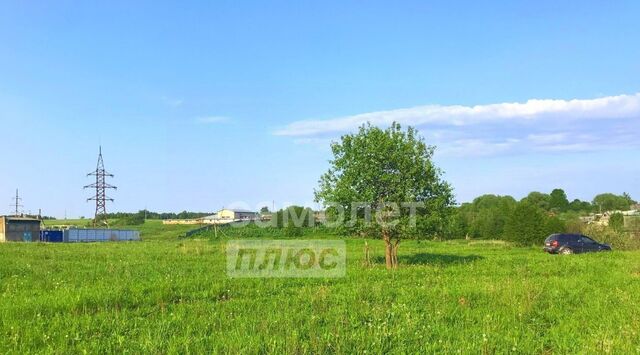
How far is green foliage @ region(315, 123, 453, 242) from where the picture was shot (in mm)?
20391

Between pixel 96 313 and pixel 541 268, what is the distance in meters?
17.5

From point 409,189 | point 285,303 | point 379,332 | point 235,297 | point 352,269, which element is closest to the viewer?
point 379,332

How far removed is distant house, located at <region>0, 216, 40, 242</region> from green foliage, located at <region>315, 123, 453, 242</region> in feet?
194

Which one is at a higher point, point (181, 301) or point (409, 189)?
point (409, 189)

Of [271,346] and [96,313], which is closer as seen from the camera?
[271,346]

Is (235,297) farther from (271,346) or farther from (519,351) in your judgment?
(519,351)

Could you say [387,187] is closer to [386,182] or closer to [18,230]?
[386,182]

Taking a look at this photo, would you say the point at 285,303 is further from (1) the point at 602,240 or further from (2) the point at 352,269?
(1) the point at 602,240

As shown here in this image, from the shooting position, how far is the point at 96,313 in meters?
9.98

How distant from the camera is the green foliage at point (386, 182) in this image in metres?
20.4

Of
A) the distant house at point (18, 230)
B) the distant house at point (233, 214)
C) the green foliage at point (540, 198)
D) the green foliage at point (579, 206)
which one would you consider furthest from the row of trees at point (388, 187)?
the green foliage at point (579, 206)

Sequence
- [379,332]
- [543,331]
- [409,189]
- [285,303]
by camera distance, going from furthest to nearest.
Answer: [409,189] → [285,303] → [543,331] → [379,332]

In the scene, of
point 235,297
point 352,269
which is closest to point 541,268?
point 352,269

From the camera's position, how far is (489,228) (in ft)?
244
